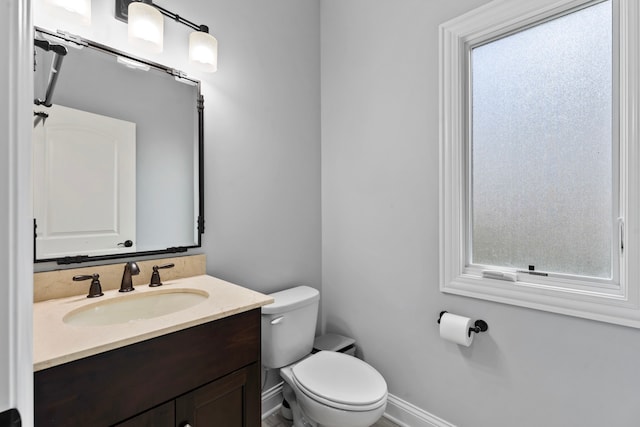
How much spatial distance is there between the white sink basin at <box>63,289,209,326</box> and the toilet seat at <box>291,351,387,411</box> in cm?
64

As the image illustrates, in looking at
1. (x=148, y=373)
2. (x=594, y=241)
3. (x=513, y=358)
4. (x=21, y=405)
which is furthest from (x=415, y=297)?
(x=21, y=405)

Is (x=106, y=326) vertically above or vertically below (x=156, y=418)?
above

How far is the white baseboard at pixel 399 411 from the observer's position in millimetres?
1611

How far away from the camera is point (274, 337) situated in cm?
154

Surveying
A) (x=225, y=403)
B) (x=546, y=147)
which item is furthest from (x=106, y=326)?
(x=546, y=147)

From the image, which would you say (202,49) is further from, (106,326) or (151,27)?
(106,326)

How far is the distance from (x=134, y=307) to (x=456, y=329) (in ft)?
4.54

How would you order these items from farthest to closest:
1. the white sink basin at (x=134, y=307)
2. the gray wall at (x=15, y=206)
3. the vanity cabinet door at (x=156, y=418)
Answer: the white sink basin at (x=134, y=307), the vanity cabinet door at (x=156, y=418), the gray wall at (x=15, y=206)

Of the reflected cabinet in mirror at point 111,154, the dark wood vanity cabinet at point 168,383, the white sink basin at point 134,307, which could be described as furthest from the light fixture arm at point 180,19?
the dark wood vanity cabinet at point 168,383

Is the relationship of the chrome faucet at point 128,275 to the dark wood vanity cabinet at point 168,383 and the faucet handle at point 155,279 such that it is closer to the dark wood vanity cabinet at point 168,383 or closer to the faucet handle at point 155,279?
the faucet handle at point 155,279

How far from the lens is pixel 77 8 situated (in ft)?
3.67

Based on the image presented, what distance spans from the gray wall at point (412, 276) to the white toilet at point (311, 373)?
1.14ft

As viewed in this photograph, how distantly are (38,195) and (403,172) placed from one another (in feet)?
5.24

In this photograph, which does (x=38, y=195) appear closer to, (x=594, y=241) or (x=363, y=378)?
(x=363, y=378)
